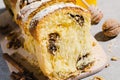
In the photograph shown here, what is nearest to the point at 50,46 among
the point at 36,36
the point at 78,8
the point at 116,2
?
the point at 36,36

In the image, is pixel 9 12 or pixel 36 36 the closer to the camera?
pixel 36 36

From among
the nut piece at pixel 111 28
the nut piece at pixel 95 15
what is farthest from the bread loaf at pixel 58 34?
the nut piece at pixel 95 15

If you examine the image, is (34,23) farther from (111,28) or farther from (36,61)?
(111,28)

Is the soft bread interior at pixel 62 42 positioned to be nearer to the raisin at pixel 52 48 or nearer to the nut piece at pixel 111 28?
the raisin at pixel 52 48

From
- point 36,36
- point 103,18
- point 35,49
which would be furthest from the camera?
point 103,18

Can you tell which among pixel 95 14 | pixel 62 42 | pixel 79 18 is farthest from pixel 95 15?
pixel 62 42

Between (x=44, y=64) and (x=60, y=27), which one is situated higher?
(x=60, y=27)

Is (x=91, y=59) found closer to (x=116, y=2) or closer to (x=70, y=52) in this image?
(x=70, y=52)
